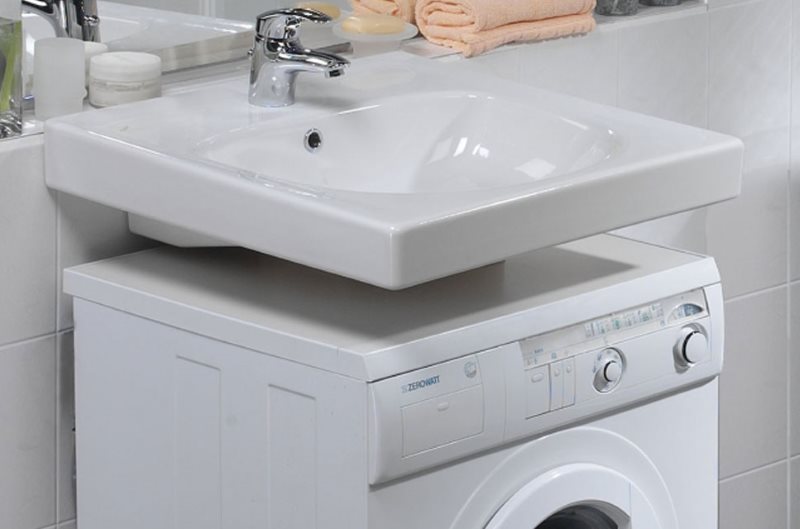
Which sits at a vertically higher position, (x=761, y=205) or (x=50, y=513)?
(x=761, y=205)

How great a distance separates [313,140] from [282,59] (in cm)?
12

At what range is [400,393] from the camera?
1805 mm

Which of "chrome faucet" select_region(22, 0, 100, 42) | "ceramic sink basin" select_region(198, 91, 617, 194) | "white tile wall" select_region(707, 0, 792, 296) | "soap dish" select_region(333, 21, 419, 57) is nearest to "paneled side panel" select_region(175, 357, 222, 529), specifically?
"ceramic sink basin" select_region(198, 91, 617, 194)

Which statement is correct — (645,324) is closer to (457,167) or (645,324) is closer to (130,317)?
(457,167)

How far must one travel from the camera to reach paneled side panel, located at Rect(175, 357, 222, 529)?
1957 mm

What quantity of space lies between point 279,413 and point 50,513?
0.48 m

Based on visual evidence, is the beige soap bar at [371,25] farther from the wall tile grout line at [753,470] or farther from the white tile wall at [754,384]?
the wall tile grout line at [753,470]

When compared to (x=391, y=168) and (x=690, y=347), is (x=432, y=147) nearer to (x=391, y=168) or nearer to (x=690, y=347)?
(x=391, y=168)

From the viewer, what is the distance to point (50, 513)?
2.18 m

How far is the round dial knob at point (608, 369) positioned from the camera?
79.2 inches

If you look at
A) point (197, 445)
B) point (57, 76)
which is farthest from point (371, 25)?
point (197, 445)

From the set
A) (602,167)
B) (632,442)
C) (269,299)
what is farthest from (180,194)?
(632,442)

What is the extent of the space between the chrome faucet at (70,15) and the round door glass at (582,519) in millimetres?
920

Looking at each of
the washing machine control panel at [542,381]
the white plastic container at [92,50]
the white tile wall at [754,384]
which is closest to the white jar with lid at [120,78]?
the white plastic container at [92,50]
